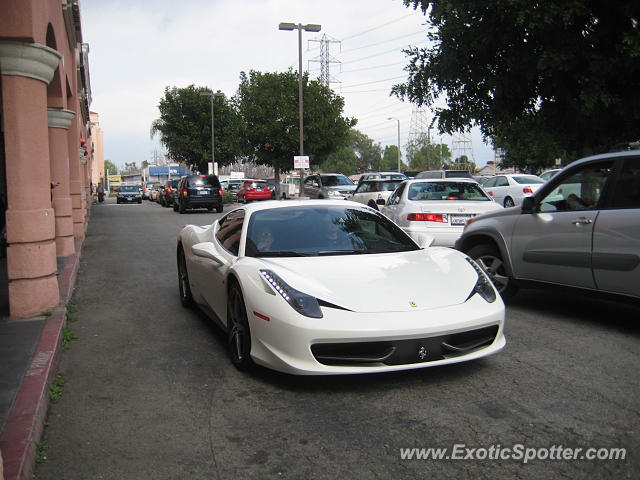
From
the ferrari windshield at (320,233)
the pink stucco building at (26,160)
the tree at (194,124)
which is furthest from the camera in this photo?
the tree at (194,124)

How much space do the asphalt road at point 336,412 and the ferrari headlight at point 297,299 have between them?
56 centimetres

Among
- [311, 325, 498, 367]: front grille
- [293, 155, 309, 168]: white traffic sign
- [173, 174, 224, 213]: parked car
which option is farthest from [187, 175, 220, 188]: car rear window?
[311, 325, 498, 367]: front grille

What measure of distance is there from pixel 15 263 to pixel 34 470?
3.42m

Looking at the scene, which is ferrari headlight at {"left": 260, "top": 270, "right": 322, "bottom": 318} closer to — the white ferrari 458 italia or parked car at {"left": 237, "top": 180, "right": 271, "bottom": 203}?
the white ferrari 458 italia

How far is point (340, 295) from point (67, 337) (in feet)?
9.64

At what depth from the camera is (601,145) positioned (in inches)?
466

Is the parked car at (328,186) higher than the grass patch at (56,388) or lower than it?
higher

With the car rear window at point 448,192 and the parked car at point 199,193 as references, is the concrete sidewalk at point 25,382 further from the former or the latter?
the parked car at point 199,193

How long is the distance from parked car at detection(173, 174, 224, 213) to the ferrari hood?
2218 centimetres

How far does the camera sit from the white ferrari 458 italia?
155 inches

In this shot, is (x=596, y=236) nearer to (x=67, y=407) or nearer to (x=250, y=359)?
(x=250, y=359)

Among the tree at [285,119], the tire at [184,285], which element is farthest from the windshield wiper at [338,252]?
the tree at [285,119]

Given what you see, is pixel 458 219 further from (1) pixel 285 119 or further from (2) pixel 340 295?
(1) pixel 285 119

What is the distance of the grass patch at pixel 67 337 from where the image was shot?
5.42m
